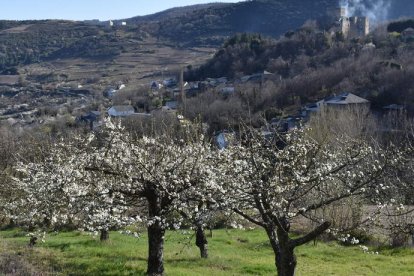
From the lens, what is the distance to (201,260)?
16219 millimetres

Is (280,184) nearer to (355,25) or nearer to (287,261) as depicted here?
(287,261)

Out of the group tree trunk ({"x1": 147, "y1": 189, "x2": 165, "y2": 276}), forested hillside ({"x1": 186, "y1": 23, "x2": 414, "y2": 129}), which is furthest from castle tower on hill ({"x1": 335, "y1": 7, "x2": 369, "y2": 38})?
tree trunk ({"x1": 147, "y1": 189, "x2": 165, "y2": 276})

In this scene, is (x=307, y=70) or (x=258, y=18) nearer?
(x=307, y=70)

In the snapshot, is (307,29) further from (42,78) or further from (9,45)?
(9,45)

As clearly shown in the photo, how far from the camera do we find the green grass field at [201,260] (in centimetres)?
1411

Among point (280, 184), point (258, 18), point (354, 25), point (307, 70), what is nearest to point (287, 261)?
point (280, 184)

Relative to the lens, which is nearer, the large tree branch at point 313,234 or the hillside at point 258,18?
the large tree branch at point 313,234

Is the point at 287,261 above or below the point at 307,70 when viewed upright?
below

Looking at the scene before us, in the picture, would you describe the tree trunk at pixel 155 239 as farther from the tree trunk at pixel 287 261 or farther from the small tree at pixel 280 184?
the tree trunk at pixel 287 261

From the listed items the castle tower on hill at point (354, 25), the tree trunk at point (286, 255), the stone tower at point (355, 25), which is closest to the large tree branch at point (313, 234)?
the tree trunk at point (286, 255)

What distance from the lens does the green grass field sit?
14.1 m

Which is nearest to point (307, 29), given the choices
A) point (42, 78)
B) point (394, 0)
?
point (42, 78)

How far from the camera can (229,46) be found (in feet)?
329

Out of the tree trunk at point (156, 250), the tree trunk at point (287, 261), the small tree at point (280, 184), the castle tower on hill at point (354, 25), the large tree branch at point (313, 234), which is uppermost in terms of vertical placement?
the castle tower on hill at point (354, 25)
